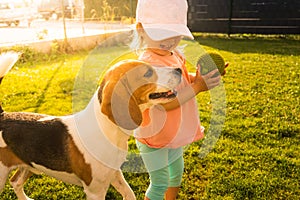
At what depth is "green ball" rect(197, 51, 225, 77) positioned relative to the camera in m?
2.70

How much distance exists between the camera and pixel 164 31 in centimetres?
251

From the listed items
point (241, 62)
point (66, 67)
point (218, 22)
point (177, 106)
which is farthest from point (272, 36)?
point (177, 106)

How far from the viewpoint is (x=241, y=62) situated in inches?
386

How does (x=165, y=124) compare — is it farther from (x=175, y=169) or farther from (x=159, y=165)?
(x=175, y=169)

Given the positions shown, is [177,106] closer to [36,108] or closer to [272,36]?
[36,108]

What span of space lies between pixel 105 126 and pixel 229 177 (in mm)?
1917

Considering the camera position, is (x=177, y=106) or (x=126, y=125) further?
(x=177, y=106)

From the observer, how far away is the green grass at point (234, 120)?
3617 mm

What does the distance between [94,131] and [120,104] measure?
1.27ft

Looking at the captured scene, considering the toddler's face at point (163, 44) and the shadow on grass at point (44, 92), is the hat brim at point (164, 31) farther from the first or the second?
the shadow on grass at point (44, 92)

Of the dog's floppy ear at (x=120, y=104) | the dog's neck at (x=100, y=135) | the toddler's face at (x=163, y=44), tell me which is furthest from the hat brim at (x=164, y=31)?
the dog's neck at (x=100, y=135)

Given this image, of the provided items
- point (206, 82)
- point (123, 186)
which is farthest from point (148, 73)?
point (123, 186)

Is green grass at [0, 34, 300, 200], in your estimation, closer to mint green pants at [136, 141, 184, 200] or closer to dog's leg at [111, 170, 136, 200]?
dog's leg at [111, 170, 136, 200]

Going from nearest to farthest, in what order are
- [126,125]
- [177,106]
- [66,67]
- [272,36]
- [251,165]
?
1. [126,125]
2. [177,106]
3. [251,165]
4. [66,67]
5. [272,36]
